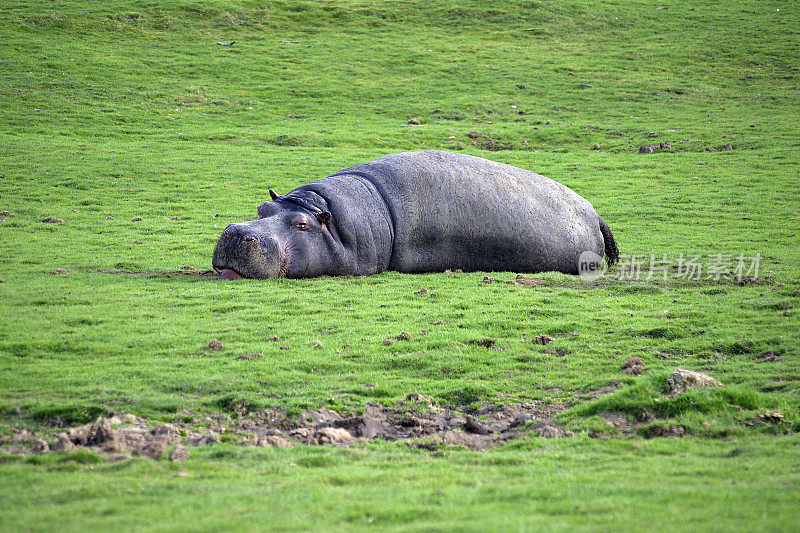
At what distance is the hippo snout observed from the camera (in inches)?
501

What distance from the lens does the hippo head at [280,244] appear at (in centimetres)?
1283

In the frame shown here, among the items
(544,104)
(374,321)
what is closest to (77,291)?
(374,321)

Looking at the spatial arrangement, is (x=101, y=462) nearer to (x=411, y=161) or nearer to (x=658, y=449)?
(x=658, y=449)

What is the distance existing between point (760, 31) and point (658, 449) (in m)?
52.1

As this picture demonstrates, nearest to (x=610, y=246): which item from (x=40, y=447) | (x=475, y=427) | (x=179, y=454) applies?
(x=475, y=427)

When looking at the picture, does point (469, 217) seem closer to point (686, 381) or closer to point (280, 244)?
point (280, 244)

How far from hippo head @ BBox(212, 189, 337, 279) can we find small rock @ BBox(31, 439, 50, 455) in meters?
6.51

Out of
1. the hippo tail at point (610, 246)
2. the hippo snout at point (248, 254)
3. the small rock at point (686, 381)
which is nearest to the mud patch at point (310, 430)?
the small rock at point (686, 381)

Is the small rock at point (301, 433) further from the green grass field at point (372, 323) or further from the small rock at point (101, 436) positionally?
the small rock at point (101, 436)

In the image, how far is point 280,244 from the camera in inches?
516

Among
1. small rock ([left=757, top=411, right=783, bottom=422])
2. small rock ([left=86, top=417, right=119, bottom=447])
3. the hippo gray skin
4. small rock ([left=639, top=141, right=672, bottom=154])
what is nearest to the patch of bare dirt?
the hippo gray skin

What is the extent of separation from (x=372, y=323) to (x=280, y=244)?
314 centimetres

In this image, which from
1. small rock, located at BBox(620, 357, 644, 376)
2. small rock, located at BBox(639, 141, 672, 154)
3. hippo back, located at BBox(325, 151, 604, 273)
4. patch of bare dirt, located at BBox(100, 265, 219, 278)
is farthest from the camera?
small rock, located at BBox(639, 141, 672, 154)

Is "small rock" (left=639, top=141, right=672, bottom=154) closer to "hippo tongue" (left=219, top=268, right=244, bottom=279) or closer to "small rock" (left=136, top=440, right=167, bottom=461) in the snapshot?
"hippo tongue" (left=219, top=268, right=244, bottom=279)
